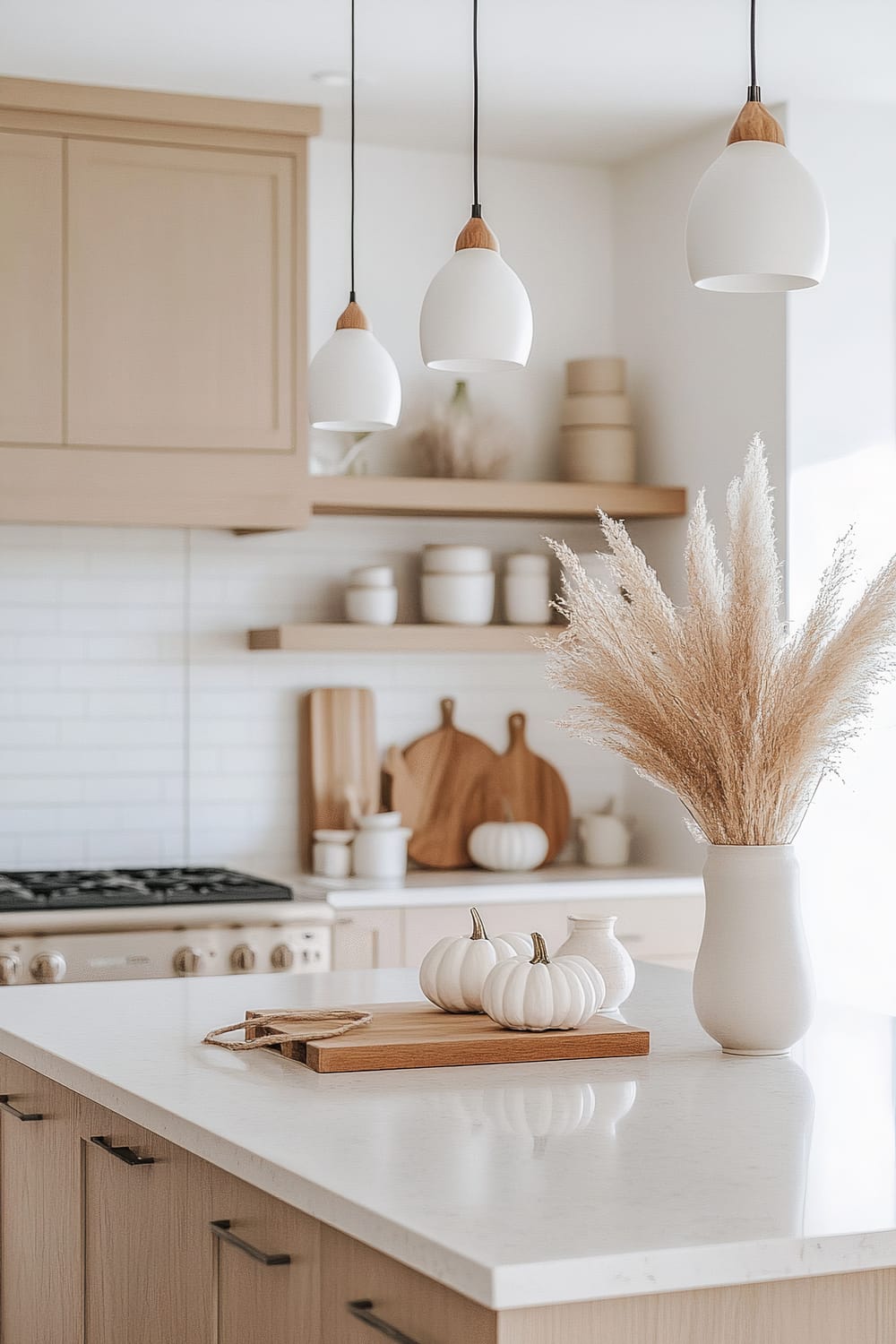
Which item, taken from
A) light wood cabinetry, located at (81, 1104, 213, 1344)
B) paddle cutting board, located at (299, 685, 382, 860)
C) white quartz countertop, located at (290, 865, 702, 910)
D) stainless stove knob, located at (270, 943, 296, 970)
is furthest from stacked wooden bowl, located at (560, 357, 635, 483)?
light wood cabinetry, located at (81, 1104, 213, 1344)

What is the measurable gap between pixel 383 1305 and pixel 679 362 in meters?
3.85

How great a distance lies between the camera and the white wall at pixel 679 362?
466 centimetres

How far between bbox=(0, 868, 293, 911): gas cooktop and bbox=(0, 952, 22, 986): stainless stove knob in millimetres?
108

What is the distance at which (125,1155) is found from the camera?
2158 mm

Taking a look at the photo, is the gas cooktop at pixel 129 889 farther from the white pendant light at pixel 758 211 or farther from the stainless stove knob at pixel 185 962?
the white pendant light at pixel 758 211

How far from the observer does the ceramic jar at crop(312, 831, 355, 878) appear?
4715mm

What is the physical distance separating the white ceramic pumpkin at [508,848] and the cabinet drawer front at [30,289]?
163 centimetres

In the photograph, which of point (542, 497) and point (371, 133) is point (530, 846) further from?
point (371, 133)

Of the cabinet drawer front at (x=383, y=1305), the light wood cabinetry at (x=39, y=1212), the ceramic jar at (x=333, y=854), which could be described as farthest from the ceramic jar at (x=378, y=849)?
the cabinet drawer front at (x=383, y=1305)

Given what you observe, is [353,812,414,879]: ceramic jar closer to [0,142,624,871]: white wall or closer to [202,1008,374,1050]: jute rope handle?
[0,142,624,871]: white wall

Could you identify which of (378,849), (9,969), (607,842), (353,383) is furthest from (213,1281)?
(607,842)

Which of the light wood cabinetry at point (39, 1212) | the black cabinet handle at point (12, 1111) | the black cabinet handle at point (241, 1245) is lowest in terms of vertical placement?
the light wood cabinetry at point (39, 1212)

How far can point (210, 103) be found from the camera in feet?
14.4

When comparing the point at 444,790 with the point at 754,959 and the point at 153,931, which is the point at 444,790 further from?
the point at 754,959
